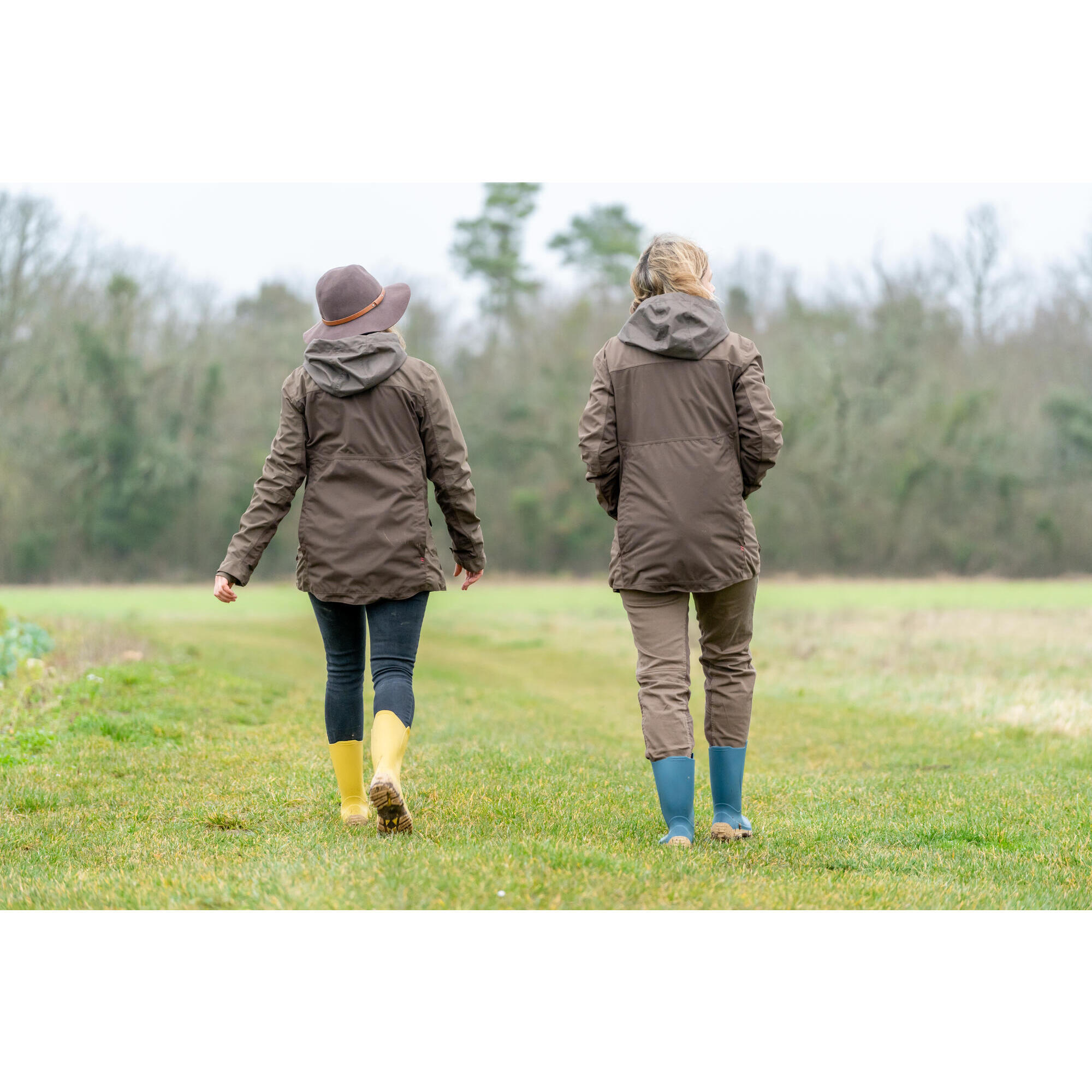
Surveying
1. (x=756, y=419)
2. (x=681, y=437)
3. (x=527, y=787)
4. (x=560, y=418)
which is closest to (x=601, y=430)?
(x=681, y=437)

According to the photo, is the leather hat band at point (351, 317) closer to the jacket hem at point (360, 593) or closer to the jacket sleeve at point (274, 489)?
the jacket sleeve at point (274, 489)

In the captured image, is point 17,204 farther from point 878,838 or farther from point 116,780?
point 878,838

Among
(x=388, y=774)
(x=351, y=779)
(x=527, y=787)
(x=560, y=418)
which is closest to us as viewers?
(x=388, y=774)

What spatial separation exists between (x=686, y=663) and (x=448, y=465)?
126 centimetres

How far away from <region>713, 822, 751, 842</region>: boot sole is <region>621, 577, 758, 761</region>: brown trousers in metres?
0.34

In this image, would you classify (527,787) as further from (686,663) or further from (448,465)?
(448,465)

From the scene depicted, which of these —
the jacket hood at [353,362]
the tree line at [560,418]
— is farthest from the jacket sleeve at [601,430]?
the tree line at [560,418]

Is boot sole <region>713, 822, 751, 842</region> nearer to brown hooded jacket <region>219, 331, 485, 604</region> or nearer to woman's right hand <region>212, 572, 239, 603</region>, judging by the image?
brown hooded jacket <region>219, 331, 485, 604</region>

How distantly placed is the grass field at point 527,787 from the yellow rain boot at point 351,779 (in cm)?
19

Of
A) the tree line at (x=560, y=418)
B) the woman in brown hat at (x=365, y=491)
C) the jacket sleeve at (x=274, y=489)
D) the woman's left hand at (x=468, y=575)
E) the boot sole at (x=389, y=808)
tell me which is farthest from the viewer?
the tree line at (x=560, y=418)

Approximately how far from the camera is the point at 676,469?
448cm

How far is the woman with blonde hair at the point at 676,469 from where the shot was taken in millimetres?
4465

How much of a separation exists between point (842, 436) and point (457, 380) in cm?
1357

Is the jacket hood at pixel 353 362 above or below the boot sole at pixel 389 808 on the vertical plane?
above
